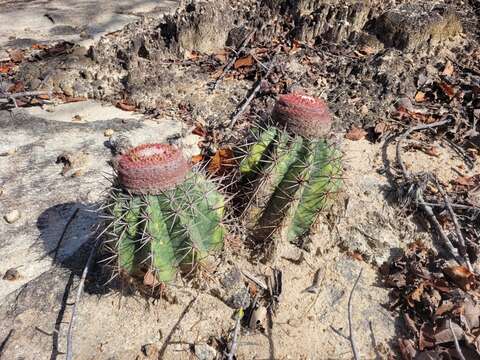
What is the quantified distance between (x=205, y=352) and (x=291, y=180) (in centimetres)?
100

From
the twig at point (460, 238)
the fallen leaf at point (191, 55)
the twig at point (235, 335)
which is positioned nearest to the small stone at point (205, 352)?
the twig at point (235, 335)

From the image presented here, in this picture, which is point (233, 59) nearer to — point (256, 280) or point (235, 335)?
point (256, 280)

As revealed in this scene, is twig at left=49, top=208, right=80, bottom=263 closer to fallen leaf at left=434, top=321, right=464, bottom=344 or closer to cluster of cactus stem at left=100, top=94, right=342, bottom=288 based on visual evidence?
cluster of cactus stem at left=100, top=94, right=342, bottom=288

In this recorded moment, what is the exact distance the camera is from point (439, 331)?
2020 millimetres

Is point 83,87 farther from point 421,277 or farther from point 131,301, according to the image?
point 421,277

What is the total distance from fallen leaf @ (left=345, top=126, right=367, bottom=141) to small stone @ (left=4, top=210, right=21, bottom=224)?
264 cm

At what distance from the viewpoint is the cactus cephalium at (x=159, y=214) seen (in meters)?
1.79

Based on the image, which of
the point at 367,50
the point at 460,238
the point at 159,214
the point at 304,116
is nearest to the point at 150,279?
the point at 159,214

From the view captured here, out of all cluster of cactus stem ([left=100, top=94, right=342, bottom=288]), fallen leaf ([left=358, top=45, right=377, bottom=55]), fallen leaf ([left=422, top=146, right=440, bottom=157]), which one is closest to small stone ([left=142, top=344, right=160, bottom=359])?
cluster of cactus stem ([left=100, top=94, right=342, bottom=288])

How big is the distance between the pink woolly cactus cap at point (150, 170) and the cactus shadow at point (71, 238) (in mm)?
609

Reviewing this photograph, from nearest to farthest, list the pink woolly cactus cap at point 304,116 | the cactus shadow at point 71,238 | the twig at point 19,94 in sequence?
the pink woolly cactus cap at point 304,116, the cactus shadow at point 71,238, the twig at point 19,94

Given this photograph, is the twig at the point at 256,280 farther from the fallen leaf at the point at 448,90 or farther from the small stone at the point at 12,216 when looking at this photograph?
the fallen leaf at the point at 448,90

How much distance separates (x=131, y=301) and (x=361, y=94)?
2763 millimetres

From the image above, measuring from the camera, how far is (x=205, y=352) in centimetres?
200
